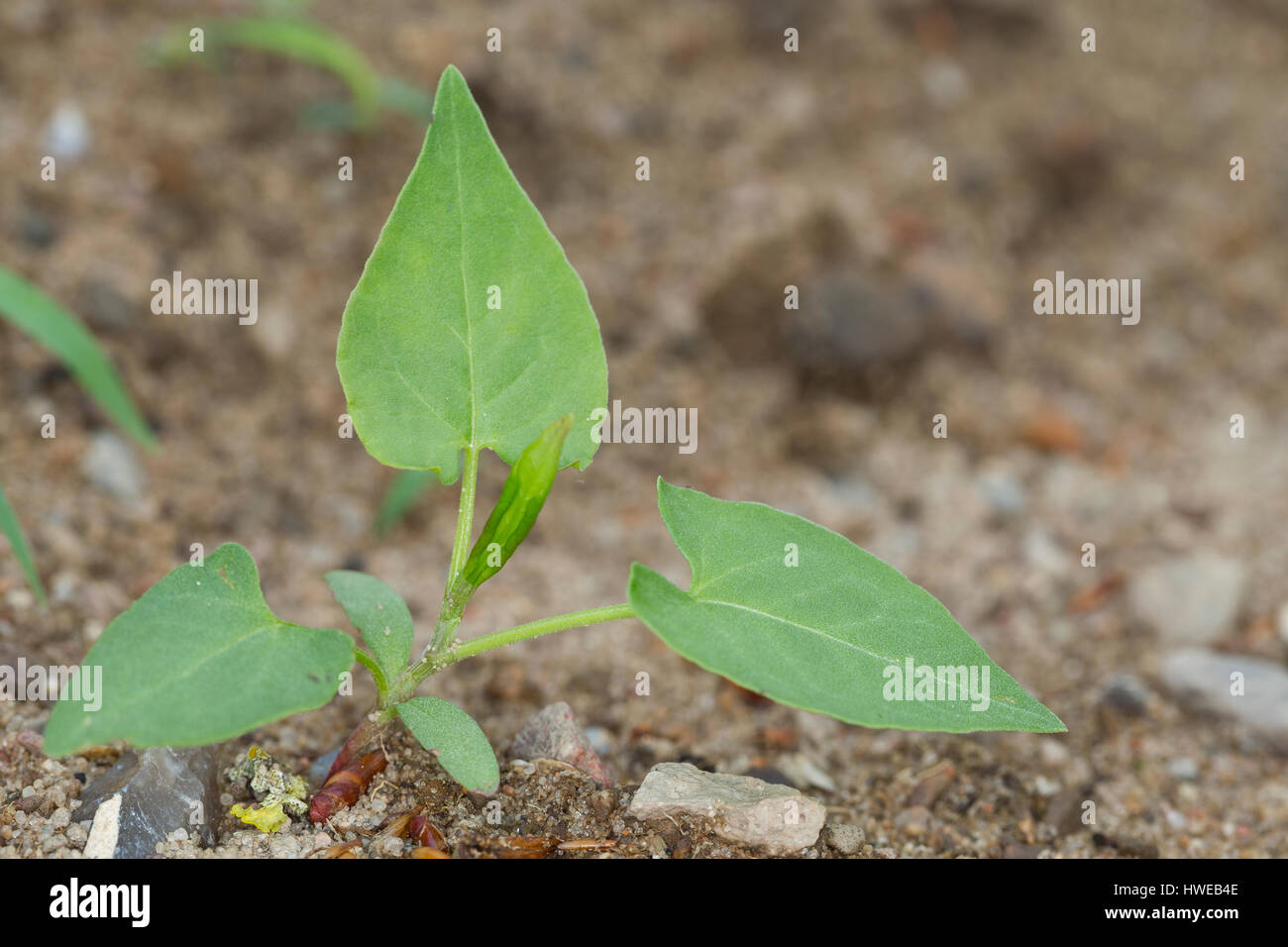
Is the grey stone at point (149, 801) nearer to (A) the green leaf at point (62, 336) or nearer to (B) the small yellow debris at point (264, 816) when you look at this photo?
(B) the small yellow debris at point (264, 816)

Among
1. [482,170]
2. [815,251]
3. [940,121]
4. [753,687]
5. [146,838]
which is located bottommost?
[146,838]

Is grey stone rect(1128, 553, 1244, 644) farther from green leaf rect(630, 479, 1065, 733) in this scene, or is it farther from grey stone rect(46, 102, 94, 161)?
grey stone rect(46, 102, 94, 161)

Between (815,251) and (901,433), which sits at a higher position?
(815,251)

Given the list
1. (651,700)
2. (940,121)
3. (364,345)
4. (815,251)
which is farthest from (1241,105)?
(364,345)

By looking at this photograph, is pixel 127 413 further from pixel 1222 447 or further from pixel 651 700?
pixel 1222 447

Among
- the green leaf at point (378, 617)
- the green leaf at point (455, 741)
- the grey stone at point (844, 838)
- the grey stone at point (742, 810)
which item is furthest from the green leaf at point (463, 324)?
the grey stone at point (844, 838)

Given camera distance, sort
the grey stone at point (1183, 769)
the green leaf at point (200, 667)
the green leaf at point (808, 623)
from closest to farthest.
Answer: the green leaf at point (200, 667) < the green leaf at point (808, 623) < the grey stone at point (1183, 769)

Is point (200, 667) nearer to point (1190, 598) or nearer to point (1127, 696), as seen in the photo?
point (1127, 696)
